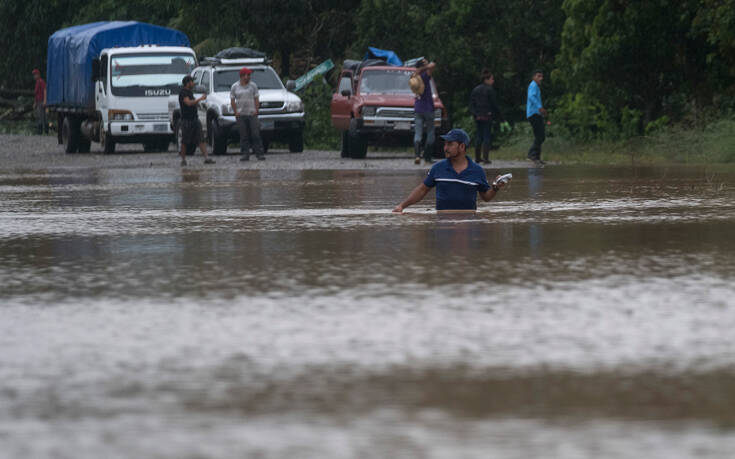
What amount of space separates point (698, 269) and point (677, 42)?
2313 centimetres

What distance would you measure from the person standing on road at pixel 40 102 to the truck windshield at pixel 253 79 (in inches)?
638

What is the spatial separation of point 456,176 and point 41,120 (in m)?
43.6

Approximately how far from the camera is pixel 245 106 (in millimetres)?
31094

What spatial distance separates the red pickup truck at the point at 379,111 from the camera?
32938 millimetres

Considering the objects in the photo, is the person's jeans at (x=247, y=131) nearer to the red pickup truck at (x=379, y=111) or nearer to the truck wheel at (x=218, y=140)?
the red pickup truck at (x=379, y=111)

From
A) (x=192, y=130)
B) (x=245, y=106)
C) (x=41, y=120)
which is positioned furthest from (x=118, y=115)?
(x=41, y=120)

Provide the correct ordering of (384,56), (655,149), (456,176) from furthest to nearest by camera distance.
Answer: (384,56), (655,149), (456,176)

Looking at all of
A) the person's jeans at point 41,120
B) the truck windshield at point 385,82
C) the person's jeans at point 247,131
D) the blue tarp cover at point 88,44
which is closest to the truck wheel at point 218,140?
the person's jeans at point 247,131

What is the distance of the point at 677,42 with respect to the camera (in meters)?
32.8

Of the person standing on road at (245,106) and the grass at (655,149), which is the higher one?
the person standing on road at (245,106)

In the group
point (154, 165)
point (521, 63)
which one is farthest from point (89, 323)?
point (521, 63)

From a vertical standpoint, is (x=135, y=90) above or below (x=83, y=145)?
above

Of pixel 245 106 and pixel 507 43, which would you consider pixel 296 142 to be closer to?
pixel 245 106

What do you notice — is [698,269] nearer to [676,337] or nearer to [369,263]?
[369,263]
